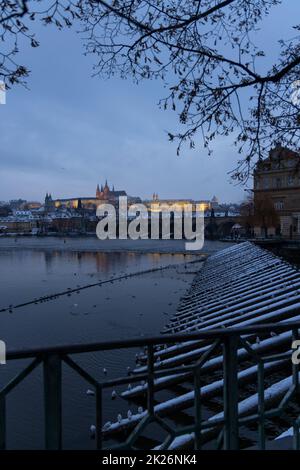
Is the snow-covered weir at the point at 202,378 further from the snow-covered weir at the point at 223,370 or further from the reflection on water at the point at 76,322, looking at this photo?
the reflection on water at the point at 76,322

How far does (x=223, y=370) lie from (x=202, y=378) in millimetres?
7466

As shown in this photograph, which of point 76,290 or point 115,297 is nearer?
point 115,297

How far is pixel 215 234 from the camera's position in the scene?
116 metres

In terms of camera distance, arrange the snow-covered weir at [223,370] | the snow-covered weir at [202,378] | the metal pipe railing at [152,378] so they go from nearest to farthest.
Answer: the metal pipe railing at [152,378] → the snow-covered weir at [202,378] → the snow-covered weir at [223,370]

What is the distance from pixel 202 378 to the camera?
10.6 metres

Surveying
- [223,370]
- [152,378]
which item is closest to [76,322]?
[223,370]

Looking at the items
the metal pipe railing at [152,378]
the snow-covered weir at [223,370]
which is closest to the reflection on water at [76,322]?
the metal pipe railing at [152,378]

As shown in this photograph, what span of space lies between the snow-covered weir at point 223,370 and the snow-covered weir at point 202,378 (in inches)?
0.4

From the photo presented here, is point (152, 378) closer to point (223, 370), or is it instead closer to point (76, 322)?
point (223, 370)

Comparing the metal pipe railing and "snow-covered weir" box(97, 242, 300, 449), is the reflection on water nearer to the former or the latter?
the metal pipe railing

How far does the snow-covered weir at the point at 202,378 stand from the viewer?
9.78 feet
